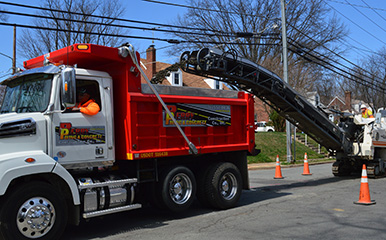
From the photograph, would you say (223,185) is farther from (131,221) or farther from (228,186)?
(131,221)

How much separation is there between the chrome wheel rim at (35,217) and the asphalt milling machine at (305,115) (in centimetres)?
512

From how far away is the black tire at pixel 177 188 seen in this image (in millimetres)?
7594

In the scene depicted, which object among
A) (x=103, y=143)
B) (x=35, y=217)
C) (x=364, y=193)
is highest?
(x=103, y=143)

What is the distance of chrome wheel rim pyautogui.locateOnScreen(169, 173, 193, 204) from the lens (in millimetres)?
7816

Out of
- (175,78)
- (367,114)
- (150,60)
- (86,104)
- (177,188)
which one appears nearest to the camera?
(86,104)

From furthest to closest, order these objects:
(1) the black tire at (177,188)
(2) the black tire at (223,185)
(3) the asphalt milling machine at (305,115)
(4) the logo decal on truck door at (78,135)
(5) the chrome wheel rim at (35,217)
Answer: (3) the asphalt milling machine at (305,115) → (2) the black tire at (223,185) → (1) the black tire at (177,188) → (4) the logo decal on truck door at (78,135) → (5) the chrome wheel rim at (35,217)

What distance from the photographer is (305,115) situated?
507 inches

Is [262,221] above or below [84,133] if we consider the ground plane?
below

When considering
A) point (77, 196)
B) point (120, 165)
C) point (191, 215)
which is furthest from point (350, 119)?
point (77, 196)

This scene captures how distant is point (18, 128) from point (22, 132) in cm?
8

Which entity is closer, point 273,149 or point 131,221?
point 131,221

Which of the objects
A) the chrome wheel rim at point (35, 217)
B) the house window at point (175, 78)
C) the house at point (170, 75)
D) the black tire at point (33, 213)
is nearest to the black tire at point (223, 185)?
the black tire at point (33, 213)

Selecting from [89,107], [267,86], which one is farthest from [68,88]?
[267,86]

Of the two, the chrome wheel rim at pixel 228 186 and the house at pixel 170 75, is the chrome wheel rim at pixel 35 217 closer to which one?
the chrome wheel rim at pixel 228 186
